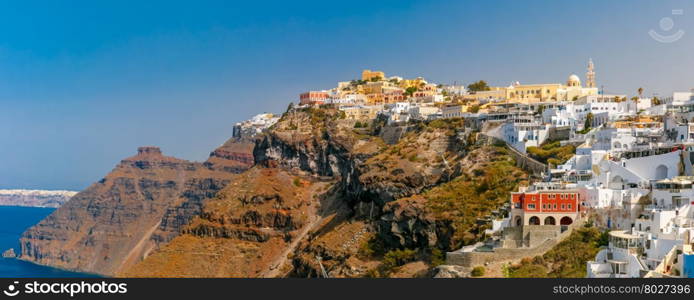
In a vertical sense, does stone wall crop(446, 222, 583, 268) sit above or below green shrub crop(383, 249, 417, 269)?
above

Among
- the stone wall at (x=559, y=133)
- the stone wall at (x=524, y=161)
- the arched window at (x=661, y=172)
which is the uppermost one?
the stone wall at (x=559, y=133)

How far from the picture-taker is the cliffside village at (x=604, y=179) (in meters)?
57.7

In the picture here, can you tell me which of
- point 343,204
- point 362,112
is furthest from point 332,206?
point 362,112

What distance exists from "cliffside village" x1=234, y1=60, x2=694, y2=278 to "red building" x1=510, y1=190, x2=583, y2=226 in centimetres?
7

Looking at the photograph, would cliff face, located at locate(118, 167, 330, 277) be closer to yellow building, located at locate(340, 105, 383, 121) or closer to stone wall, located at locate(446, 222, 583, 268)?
yellow building, located at locate(340, 105, 383, 121)

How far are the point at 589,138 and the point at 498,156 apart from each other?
33.2 feet

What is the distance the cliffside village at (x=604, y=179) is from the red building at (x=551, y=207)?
0.07m

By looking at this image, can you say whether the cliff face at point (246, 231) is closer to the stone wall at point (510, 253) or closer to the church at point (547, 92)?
the church at point (547, 92)

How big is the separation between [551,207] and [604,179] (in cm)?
555

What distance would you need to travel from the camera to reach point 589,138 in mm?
83750

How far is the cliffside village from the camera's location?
5767 cm

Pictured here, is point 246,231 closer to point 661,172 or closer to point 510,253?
point 510,253

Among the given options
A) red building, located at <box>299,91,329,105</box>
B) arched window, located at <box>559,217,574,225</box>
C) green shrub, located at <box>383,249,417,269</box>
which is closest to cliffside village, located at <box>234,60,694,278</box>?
arched window, located at <box>559,217,574,225</box>

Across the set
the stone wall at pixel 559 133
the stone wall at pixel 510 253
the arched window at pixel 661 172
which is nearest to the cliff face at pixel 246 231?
the stone wall at pixel 559 133
